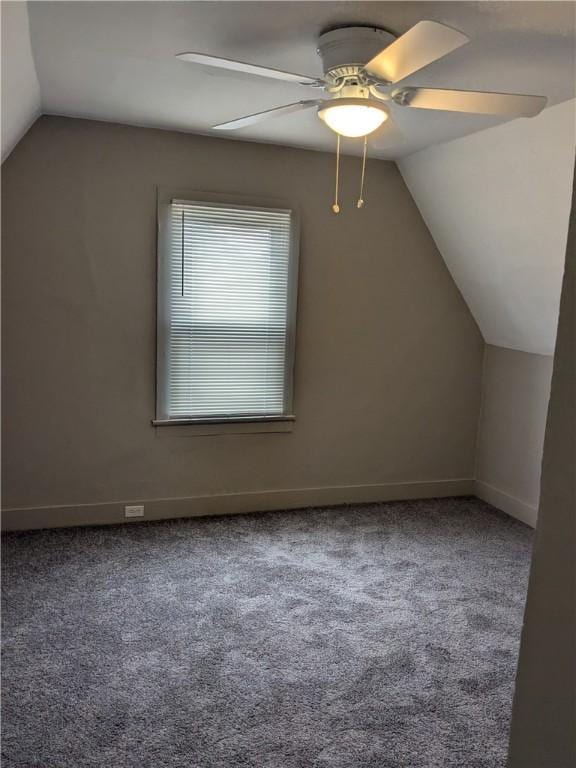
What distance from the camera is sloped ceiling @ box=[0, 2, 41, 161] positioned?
2.15 m

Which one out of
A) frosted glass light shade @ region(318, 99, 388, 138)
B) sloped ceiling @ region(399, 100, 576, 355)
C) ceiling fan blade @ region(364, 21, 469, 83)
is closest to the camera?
ceiling fan blade @ region(364, 21, 469, 83)

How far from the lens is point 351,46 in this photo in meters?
2.37

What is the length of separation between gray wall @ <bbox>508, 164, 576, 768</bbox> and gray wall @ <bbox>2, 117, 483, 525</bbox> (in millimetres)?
3631

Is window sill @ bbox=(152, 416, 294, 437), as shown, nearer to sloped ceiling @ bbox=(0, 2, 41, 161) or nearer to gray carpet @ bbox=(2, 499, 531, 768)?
gray carpet @ bbox=(2, 499, 531, 768)

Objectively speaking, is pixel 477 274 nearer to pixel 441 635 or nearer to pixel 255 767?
pixel 441 635

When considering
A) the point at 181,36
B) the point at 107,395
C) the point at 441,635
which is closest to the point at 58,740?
the point at 441,635

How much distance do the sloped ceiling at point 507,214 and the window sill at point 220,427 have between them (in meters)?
1.66

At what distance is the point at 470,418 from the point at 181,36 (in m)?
3.52

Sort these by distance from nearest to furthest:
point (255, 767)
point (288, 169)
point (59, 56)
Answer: point (255, 767), point (59, 56), point (288, 169)

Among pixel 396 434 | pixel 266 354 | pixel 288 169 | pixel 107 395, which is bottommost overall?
pixel 396 434

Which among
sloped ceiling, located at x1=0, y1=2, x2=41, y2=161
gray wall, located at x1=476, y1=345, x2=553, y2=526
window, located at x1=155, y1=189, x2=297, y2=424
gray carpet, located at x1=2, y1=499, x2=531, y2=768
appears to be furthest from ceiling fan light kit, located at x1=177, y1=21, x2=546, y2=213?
gray wall, located at x1=476, y1=345, x2=553, y2=526

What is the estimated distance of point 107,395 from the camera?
4.06 meters

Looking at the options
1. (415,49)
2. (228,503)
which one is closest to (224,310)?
(228,503)

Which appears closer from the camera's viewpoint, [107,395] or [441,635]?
[441,635]
